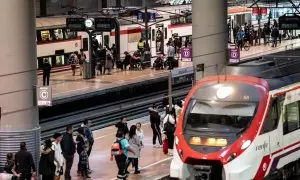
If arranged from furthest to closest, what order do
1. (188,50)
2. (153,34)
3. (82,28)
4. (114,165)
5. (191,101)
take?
1. (153,34)
2. (82,28)
3. (188,50)
4. (114,165)
5. (191,101)

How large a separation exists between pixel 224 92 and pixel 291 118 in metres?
1.88

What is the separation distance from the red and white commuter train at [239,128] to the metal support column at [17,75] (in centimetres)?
335

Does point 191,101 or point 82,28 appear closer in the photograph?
point 191,101

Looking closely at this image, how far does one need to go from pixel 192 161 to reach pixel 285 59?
551 centimetres

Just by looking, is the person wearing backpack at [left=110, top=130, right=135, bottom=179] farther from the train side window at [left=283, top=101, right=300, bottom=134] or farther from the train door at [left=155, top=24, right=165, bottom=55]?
the train door at [left=155, top=24, right=165, bottom=55]

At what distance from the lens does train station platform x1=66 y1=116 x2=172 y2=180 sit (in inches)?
683

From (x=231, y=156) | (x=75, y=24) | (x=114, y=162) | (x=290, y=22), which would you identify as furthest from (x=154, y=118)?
(x=290, y=22)

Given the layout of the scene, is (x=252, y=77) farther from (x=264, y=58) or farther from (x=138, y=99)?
(x=138, y=99)

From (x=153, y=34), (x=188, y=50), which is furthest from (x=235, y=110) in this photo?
(x=153, y=34)

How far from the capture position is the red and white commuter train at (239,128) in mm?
14672

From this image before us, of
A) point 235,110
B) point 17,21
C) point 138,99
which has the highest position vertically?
point 17,21

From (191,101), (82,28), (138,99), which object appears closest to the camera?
(191,101)

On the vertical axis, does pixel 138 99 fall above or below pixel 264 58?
below

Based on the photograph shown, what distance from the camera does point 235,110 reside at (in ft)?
50.2
